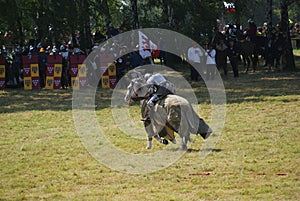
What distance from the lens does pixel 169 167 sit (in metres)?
11.0

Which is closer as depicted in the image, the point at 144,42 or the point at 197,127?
the point at 197,127

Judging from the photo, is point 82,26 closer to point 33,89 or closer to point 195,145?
point 33,89

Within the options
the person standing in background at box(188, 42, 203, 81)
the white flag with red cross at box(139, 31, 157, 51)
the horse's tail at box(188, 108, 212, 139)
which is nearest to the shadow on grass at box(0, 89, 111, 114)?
the white flag with red cross at box(139, 31, 157, 51)

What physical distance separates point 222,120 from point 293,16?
6504 cm

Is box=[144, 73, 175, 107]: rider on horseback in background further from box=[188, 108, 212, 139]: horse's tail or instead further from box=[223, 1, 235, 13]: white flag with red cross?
box=[223, 1, 235, 13]: white flag with red cross

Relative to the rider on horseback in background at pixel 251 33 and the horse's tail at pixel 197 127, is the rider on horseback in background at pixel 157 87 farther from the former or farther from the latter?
the rider on horseback in background at pixel 251 33

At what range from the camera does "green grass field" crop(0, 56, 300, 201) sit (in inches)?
372

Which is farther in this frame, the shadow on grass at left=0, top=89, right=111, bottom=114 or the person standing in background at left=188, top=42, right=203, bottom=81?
the person standing in background at left=188, top=42, right=203, bottom=81

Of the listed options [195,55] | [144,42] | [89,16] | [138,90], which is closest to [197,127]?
[138,90]

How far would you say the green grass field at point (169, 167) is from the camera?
9445mm

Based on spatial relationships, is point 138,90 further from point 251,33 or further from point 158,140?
point 251,33

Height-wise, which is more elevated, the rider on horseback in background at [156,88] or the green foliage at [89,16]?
the green foliage at [89,16]

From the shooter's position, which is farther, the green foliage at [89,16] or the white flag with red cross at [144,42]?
the green foliage at [89,16]

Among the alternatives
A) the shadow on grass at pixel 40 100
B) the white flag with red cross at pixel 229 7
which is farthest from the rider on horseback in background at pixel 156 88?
the white flag with red cross at pixel 229 7
